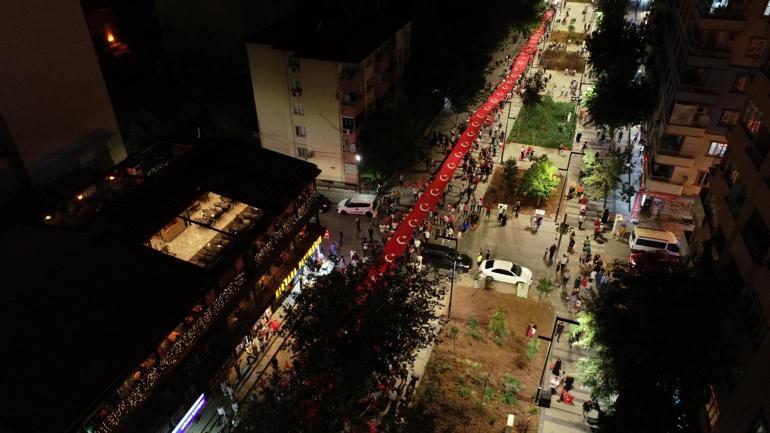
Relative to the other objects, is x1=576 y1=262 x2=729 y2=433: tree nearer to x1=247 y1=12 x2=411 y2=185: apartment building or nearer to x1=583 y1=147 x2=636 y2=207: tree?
x1=583 y1=147 x2=636 y2=207: tree

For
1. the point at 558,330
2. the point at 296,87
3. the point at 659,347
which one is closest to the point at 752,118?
the point at 659,347

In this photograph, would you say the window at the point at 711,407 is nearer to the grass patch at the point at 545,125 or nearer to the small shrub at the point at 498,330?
the small shrub at the point at 498,330

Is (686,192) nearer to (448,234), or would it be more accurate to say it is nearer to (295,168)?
(448,234)

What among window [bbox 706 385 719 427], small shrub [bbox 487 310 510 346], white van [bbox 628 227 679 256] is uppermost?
window [bbox 706 385 719 427]

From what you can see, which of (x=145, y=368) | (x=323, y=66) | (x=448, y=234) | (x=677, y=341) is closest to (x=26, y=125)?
(x=145, y=368)

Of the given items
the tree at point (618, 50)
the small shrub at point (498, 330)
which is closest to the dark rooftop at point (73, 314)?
the small shrub at point (498, 330)

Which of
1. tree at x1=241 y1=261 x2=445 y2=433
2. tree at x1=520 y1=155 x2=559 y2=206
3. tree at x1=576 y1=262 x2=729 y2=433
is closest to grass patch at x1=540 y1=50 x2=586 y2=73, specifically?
tree at x1=520 y1=155 x2=559 y2=206
